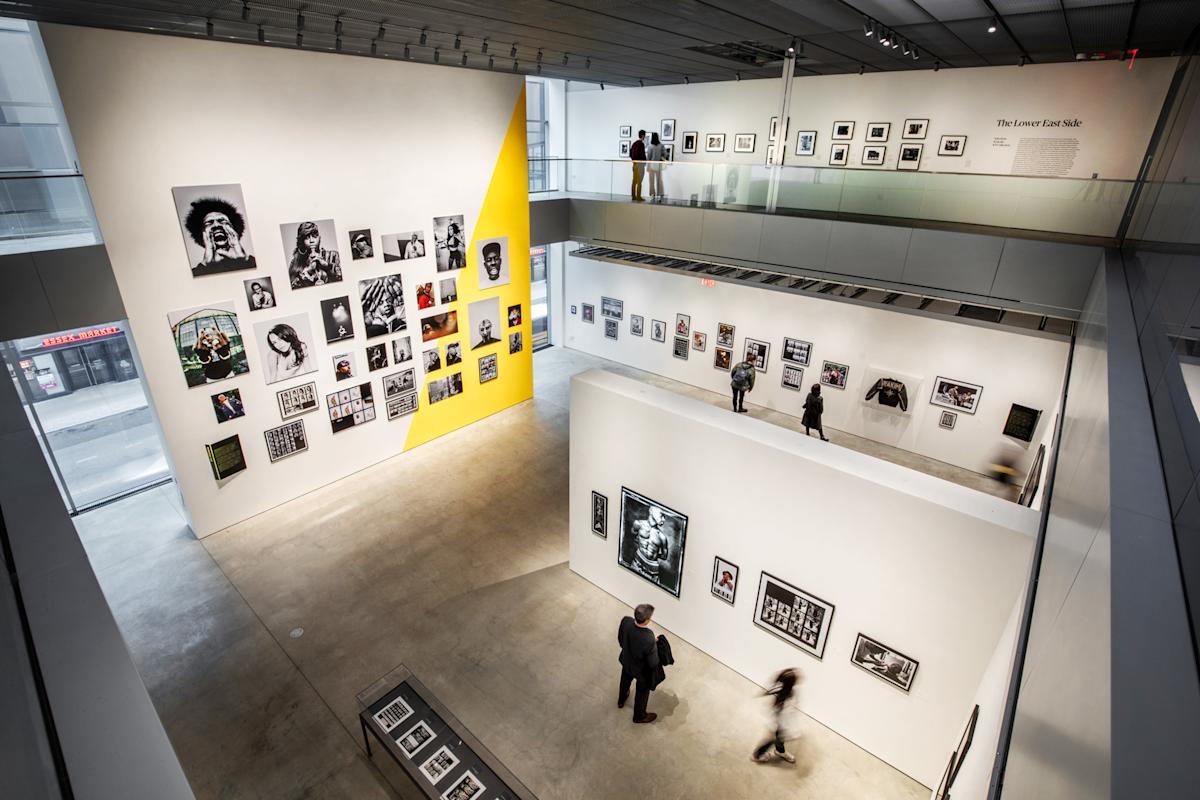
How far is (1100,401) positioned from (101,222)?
9630mm

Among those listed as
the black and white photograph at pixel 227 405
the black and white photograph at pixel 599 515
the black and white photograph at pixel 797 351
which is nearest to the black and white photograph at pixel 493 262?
the black and white photograph at pixel 227 405

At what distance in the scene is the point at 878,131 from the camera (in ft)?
38.9

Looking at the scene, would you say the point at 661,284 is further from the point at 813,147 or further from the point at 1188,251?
the point at 1188,251

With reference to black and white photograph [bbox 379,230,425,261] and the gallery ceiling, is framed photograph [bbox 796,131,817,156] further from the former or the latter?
black and white photograph [bbox 379,230,425,261]

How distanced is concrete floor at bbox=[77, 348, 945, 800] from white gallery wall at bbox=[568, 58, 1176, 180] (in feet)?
31.7

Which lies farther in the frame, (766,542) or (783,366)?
(783,366)

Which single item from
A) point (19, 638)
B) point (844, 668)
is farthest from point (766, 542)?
point (19, 638)

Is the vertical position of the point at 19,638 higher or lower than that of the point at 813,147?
lower

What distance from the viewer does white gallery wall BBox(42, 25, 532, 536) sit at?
22.7 feet

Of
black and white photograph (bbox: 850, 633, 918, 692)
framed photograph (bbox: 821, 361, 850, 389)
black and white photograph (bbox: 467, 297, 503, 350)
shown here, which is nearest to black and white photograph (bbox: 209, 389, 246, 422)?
black and white photograph (bbox: 467, 297, 503, 350)

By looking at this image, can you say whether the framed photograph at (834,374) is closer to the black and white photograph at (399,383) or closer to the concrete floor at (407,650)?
the concrete floor at (407,650)

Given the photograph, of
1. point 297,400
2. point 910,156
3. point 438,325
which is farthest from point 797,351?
point 297,400

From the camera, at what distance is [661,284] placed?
14219 millimetres

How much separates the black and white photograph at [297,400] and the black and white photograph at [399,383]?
125cm
